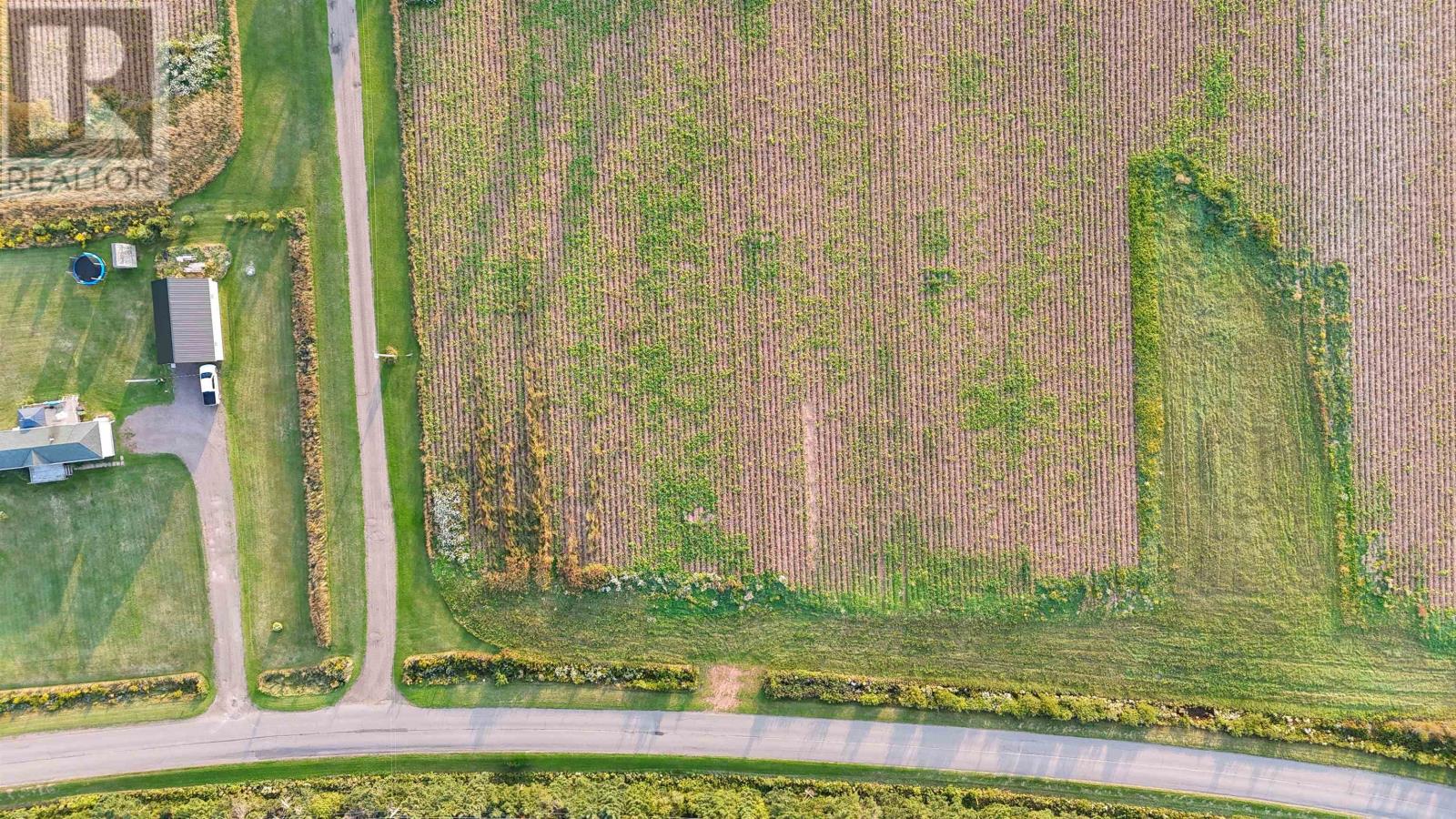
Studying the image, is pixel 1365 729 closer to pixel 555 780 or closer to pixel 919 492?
pixel 919 492

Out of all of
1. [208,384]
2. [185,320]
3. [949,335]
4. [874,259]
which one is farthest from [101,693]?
[949,335]

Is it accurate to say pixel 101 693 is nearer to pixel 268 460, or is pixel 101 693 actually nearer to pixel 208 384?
pixel 268 460

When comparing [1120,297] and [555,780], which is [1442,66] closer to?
[1120,297]

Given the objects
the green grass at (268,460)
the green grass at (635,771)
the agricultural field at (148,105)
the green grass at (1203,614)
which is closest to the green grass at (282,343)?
the green grass at (268,460)

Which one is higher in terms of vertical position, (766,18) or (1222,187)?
(766,18)

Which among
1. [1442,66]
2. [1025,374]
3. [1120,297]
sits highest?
[1442,66]

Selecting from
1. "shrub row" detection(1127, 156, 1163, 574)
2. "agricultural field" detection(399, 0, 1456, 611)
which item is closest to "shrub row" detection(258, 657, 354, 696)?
"agricultural field" detection(399, 0, 1456, 611)

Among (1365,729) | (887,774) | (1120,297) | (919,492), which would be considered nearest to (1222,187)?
(1120,297)
